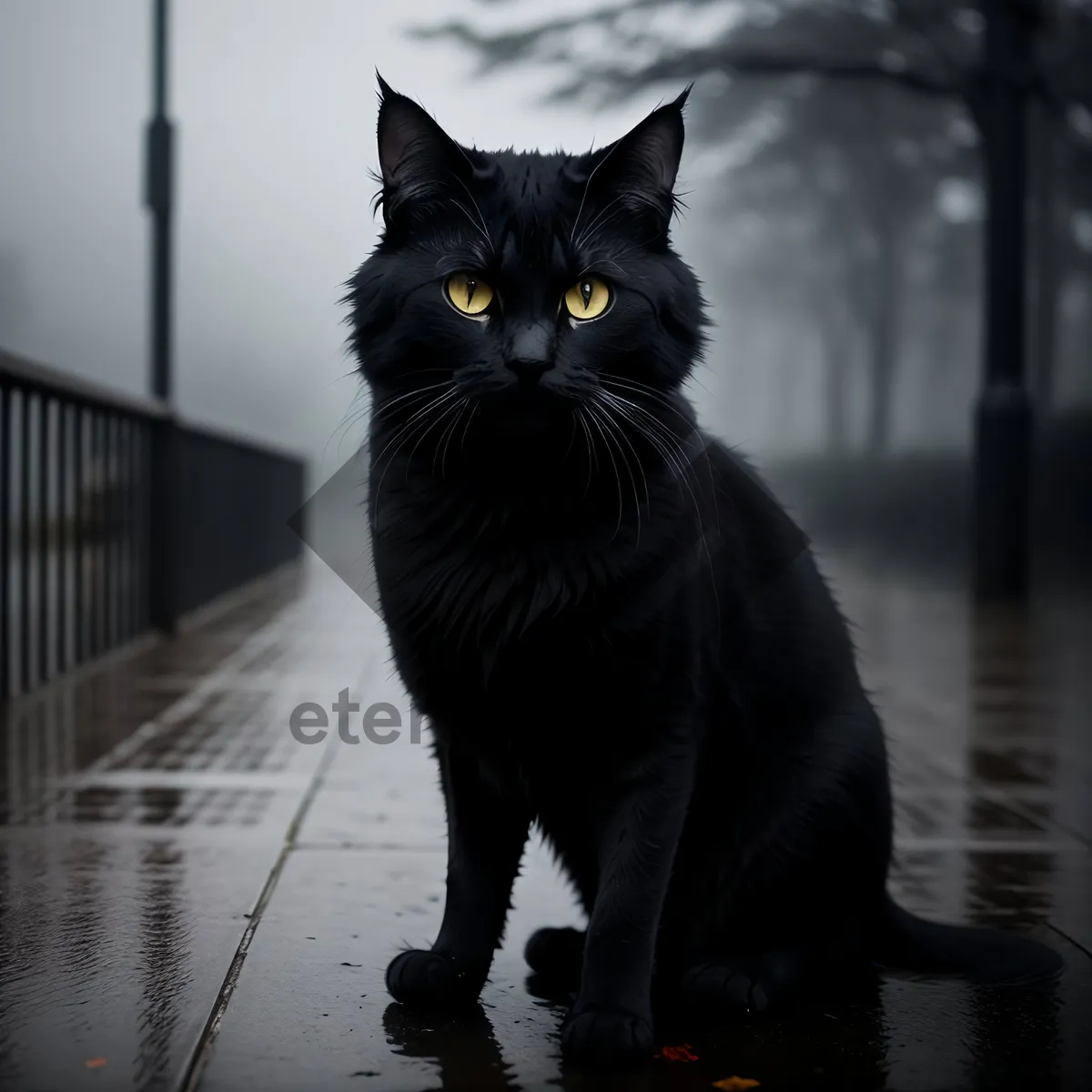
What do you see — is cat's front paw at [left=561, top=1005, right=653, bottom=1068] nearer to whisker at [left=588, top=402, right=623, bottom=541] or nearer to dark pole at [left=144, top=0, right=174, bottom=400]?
whisker at [left=588, top=402, right=623, bottom=541]

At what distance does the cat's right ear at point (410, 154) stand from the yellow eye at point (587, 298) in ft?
0.76

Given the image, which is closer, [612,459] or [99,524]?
[612,459]

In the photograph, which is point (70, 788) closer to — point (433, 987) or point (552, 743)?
point (433, 987)

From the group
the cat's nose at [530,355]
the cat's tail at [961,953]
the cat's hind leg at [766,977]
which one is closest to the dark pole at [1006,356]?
the cat's tail at [961,953]

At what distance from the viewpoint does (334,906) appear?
245 centimetres

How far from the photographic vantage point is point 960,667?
6355 millimetres

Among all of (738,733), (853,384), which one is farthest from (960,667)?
(853,384)

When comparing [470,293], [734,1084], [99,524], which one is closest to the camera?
[734,1084]

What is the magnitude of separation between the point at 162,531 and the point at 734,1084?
5.90m

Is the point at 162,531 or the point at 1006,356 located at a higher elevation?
the point at 1006,356

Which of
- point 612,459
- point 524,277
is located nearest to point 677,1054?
point 612,459

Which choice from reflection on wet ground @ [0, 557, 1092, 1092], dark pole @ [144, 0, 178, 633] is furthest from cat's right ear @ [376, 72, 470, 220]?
dark pole @ [144, 0, 178, 633]

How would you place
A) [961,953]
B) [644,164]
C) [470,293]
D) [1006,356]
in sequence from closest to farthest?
[470,293]
[644,164]
[961,953]
[1006,356]

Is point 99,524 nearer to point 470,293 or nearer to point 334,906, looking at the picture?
point 334,906
